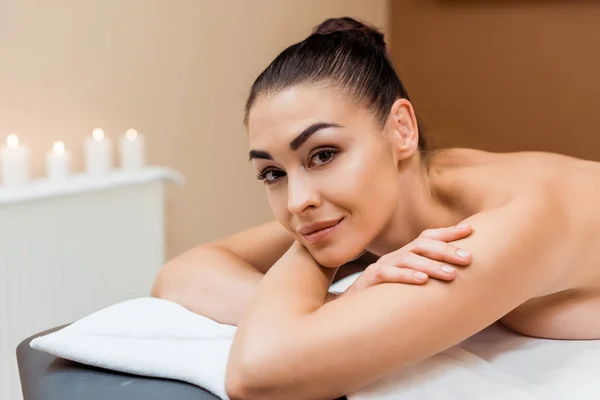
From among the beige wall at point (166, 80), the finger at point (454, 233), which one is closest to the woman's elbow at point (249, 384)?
the finger at point (454, 233)

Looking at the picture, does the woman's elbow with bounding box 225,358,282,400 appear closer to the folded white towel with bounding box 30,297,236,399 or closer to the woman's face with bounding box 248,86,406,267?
the folded white towel with bounding box 30,297,236,399

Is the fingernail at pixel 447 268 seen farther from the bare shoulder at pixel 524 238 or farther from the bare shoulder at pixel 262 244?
the bare shoulder at pixel 262 244

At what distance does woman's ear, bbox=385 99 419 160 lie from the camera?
1213 millimetres

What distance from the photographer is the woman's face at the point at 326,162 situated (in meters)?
1.12

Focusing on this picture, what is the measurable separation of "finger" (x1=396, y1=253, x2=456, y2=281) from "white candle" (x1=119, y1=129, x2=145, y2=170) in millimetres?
1388

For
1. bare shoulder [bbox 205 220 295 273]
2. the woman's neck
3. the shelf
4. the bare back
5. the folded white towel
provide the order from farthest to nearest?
the shelf < bare shoulder [bbox 205 220 295 273] < the woman's neck < the bare back < the folded white towel

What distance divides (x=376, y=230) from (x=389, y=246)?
158 mm

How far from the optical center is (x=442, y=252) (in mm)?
1007

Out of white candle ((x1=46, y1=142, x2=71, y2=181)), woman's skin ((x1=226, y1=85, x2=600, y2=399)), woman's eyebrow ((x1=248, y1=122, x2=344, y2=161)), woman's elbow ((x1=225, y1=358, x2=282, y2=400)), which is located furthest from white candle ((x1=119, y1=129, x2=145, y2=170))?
woman's elbow ((x1=225, y1=358, x2=282, y2=400))

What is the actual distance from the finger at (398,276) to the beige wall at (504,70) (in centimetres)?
196

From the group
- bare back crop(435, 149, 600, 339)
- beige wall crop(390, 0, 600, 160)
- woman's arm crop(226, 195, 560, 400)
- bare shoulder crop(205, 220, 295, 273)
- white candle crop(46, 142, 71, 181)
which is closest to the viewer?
woman's arm crop(226, 195, 560, 400)

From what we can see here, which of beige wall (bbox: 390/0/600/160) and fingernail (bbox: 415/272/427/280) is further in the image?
beige wall (bbox: 390/0/600/160)

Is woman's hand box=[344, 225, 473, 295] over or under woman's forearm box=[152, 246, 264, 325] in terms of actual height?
over

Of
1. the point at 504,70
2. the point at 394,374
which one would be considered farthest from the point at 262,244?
the point at 504,70
